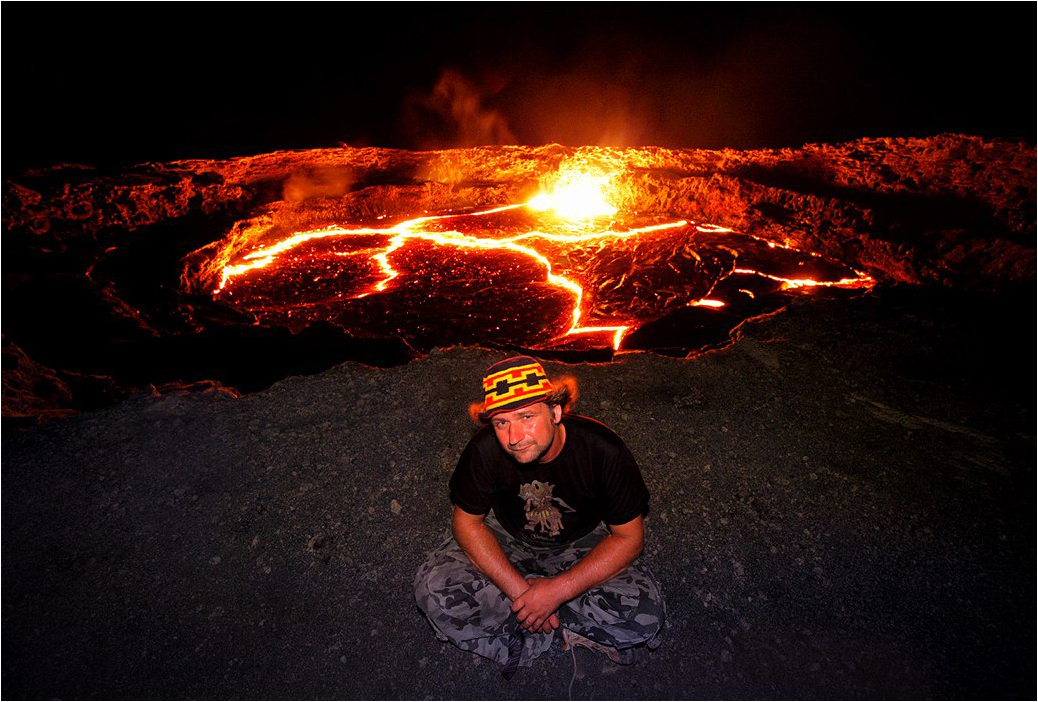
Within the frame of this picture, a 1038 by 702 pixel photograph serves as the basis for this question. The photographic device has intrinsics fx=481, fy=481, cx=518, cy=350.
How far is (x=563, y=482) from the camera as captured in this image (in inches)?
89.6

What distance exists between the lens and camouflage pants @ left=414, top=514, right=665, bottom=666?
232 centimetres

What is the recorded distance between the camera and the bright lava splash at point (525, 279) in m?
6.00

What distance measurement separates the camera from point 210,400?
4059mm

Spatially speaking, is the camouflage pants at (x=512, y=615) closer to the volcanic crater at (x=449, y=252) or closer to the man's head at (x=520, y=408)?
the man's head at (x=520, y=408)

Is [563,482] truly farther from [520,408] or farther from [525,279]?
[525,279]

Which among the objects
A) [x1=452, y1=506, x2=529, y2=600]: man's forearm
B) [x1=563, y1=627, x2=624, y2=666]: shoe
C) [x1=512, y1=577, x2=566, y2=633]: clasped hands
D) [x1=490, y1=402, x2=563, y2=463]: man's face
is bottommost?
[x1=563, y1=627, x2=624, y2=666]: shoe

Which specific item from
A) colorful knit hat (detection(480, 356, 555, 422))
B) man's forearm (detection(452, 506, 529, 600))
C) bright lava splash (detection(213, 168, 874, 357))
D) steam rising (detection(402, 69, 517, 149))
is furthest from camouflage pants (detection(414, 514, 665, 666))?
steam rising (detection(402, 69, 517, 149))

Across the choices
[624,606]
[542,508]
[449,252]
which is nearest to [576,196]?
[449,252]

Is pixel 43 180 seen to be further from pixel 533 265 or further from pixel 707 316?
pixel 707 316

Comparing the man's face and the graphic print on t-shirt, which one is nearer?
the man's face

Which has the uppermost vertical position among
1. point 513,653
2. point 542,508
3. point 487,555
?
point 542,508

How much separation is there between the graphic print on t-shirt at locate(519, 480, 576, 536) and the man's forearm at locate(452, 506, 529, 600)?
0.22 m

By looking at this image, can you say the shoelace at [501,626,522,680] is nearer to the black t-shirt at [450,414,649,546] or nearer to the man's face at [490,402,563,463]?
the black t-shirt at [450,414,649,546]

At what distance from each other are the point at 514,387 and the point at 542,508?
2.38ft
